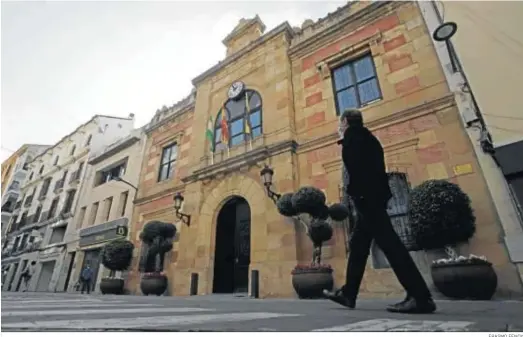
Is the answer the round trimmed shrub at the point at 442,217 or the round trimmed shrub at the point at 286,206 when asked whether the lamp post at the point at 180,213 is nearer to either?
the round trimmed shrub at the point at 286,206

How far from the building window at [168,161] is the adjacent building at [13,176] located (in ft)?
72.0

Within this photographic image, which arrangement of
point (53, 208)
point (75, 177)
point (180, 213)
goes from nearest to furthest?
point (180, 213), point (75, 177), point (53, 208)

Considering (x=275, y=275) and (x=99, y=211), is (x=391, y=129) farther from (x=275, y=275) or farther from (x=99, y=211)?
(x=99, y=211)

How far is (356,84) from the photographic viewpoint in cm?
815

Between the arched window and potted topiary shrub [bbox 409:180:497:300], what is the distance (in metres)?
5.42

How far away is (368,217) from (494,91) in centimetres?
545

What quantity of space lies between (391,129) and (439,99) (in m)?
1.16

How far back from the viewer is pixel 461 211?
482 cm

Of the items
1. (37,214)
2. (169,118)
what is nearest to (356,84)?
(169,118)

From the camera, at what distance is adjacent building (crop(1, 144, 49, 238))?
2777 cm

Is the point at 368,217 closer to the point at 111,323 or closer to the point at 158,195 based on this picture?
the point at 111,323

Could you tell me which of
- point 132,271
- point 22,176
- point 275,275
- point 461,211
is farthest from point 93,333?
point 22,176

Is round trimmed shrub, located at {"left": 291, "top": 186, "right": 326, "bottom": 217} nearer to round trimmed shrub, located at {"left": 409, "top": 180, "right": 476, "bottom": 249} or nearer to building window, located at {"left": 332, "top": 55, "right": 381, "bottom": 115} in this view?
round trimmed shrub, located at {"left": 409, "top": 180, "right": 476, "bottom": 249}

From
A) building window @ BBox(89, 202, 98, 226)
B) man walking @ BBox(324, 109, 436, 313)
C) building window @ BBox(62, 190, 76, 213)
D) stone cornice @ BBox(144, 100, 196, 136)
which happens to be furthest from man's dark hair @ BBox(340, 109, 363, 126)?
building window @ BBox(62, 190, 76, 213)
